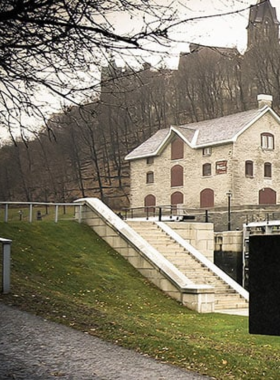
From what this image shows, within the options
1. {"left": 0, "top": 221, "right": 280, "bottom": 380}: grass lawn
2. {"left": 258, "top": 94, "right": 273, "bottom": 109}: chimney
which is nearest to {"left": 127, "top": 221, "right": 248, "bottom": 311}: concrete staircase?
{"left": 0, "top": 221, "right": 280, "bottom": 380}: grass lawn

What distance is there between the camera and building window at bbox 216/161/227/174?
48.5 metres

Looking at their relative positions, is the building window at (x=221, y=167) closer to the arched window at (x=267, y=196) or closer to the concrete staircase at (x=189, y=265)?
the arched window at (x=267, y=196)

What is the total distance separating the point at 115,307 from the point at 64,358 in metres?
9.30

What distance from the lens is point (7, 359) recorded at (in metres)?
9.05

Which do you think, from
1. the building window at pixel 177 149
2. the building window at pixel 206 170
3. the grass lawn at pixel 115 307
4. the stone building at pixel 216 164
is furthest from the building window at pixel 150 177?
the grass lawn at pixel 115 307

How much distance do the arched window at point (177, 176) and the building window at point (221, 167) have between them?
3.67 metres

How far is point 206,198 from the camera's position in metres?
49.5

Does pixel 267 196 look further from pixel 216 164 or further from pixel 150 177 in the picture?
pixel 150 177

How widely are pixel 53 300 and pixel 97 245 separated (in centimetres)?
1151

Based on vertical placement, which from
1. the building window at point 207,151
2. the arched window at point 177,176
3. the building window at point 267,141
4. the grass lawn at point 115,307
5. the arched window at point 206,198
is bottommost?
the grass lawn at point 115,307

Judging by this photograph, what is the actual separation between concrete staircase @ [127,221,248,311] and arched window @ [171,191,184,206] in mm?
22381

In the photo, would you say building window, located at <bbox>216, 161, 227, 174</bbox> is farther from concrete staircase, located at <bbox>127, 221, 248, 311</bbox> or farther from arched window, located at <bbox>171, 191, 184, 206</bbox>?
concrete staircase, located at <bbox>127, 221, 248, 311</bbox>

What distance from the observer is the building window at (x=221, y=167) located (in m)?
48.5

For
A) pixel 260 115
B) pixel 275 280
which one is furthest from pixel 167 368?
pixel 260 115
